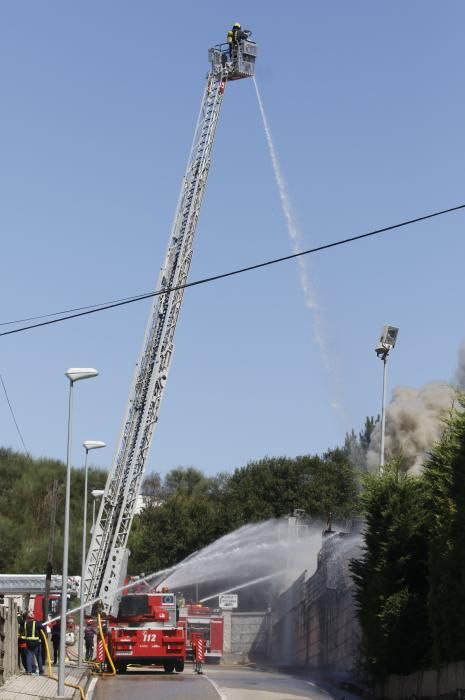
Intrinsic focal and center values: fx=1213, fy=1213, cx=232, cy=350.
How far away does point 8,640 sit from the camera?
3328 cm

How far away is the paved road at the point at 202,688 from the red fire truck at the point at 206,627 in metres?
14.2

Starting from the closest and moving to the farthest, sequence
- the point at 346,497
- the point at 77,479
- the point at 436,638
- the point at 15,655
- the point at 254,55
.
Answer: the point at 436,638 → the point at 15,655 → the point at 254,55 → the point at 346,497 → the point at 77,479

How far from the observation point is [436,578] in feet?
89.1

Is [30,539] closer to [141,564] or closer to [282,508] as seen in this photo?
[141,564]

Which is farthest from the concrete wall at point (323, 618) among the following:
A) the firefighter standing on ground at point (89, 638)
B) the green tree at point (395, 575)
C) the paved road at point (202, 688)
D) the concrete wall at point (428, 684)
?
the firefighter standing on ground at point (89, 638)

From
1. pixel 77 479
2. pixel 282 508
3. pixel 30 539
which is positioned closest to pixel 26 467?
pixel 77 479

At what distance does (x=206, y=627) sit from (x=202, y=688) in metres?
23.6

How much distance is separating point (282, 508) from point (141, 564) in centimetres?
1204

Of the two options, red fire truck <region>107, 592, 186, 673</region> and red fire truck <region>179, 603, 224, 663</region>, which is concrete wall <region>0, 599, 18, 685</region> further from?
red fire truck <region>179, 603, 224, 663</region>

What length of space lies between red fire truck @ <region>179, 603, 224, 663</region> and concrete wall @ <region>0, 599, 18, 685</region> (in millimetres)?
19448

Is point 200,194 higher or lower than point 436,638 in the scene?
higher

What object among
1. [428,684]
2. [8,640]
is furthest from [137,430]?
[428,684]

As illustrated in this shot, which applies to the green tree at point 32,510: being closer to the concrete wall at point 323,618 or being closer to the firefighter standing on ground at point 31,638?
the concrete wall at point 323,618

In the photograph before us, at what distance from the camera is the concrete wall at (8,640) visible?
2992 centimetres
